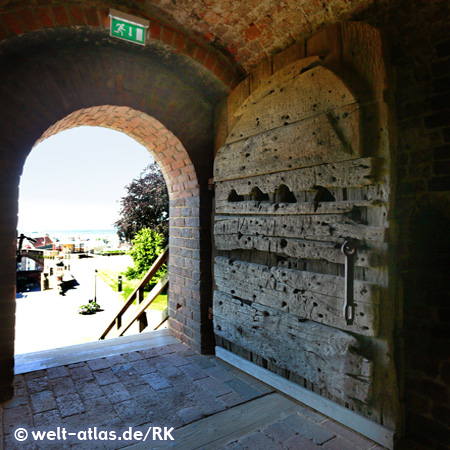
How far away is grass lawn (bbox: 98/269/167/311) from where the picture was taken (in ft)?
38.6

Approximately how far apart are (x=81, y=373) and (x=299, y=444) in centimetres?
213

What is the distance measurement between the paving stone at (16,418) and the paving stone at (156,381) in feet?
3.06

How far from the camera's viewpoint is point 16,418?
7.72 ft

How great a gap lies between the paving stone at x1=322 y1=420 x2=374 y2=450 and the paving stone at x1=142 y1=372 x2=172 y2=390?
1.38 meters

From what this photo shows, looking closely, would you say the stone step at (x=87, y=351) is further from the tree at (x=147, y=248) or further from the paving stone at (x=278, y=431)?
the tree at (x=147, y=248)

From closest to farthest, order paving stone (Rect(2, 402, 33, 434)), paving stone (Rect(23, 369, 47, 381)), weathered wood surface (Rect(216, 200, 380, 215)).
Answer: weathered wood surface (Rect(216, 200, 380, 215)) < paving stone (Rect(2, 402, 33, 434)) < paving stone (Rect(23, 369, 47, 381))

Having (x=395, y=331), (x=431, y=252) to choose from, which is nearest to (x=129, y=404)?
(x=395, y=331)

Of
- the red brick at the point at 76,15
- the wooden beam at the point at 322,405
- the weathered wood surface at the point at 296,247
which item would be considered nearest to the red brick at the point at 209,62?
the red brick at the point at 76,15

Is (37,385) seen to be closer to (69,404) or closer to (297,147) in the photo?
(69,404)

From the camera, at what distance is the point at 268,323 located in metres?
2.72

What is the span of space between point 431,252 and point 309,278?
2.65 ft

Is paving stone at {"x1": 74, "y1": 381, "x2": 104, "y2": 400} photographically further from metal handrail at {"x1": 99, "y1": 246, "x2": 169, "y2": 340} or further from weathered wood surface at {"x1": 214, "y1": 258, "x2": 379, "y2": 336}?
metal handrail at {"x1": 99, "y1": 246, "x2": 169, "y2": 340}

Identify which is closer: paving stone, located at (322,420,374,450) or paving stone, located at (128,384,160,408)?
Answer: paving stone, located at (322,420,374,450)

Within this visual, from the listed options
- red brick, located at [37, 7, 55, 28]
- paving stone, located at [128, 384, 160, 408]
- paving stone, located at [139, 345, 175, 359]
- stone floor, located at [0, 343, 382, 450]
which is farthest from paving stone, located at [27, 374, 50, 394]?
red brick, located at [37, 7, 55, 28]
